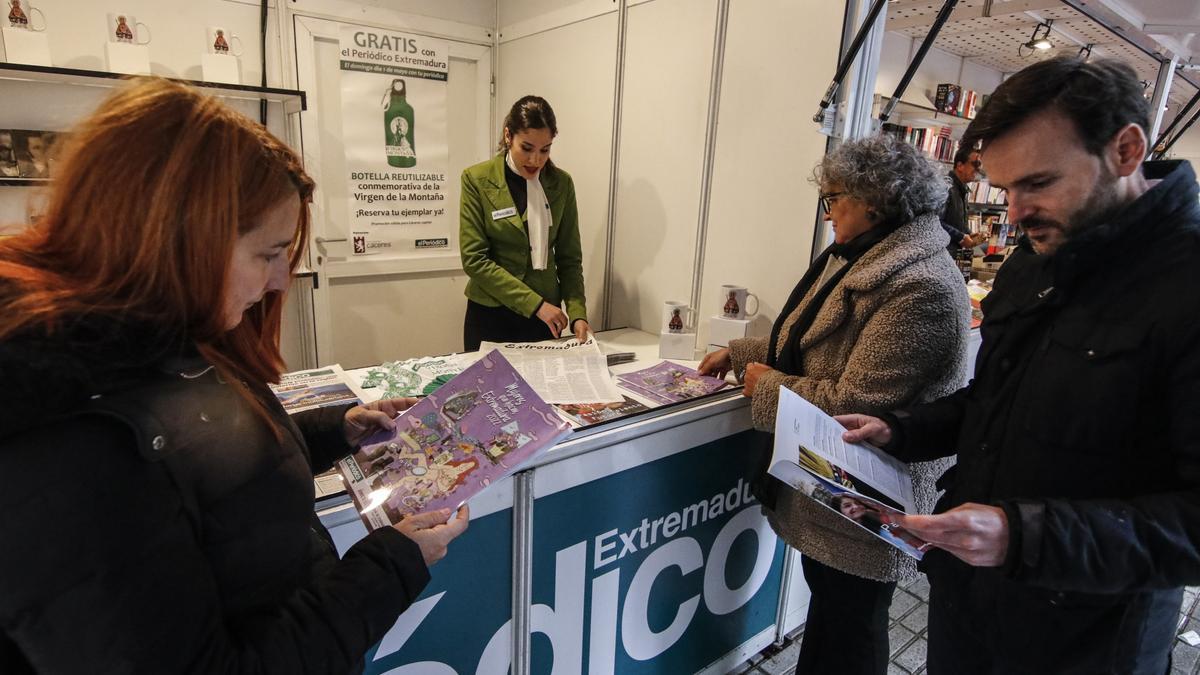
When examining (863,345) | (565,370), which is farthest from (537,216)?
(863,345)

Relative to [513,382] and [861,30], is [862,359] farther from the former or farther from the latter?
[861,30]

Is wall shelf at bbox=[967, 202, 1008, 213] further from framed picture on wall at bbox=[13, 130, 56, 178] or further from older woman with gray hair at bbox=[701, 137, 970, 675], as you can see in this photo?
framed picture on wall at bbox=[13, 130, 56, 178]

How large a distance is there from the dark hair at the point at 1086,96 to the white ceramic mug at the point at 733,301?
3.70ft

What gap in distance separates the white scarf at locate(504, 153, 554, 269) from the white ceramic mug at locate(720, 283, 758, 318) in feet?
2.28

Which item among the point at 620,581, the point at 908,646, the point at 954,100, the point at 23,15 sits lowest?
the point at 908,646

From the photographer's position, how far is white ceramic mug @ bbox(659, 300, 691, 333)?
2.05m

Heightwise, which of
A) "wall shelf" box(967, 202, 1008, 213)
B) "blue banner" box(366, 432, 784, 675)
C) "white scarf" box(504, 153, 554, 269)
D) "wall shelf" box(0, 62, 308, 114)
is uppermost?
"wall shelf" box(0, 62, 308, 114)

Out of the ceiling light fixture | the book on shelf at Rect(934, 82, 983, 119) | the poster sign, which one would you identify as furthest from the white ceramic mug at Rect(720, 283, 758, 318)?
the book on shelf at Rect(934, 82, 983, 119)

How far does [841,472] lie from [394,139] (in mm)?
2727

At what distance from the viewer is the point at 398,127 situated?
3.04 meters

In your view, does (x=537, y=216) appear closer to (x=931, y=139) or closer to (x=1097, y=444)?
(x=1097, y=444)

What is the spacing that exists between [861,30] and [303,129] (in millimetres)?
2336

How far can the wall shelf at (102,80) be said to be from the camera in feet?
6.52

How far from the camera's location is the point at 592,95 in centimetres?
259
